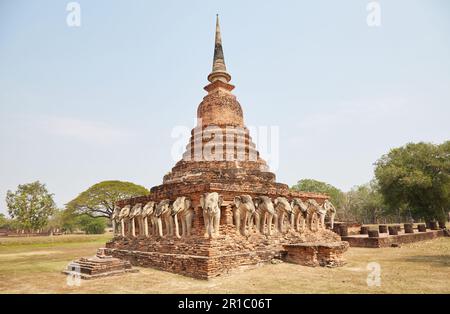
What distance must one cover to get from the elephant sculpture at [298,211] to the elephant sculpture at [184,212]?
491 cm

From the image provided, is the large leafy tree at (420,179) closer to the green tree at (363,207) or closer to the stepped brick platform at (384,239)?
the stepped brick platform at (384,239)

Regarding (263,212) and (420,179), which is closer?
(263,212)

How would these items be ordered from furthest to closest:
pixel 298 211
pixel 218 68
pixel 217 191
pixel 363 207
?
pixel 363 207 → pixel 218 68 → pixel 298 211 → pixel 217 191

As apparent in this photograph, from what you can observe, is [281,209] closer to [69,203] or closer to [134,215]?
[134,215]

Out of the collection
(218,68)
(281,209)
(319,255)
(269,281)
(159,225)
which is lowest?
(269,281)

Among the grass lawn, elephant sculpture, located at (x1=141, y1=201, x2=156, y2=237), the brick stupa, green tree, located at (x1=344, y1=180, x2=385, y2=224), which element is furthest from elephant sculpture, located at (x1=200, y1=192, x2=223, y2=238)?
green tree, located at (x1=344, y1=180, x2=385, y2=224)

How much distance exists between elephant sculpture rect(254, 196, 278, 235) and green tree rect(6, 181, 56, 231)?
137 ft

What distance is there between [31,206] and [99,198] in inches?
463

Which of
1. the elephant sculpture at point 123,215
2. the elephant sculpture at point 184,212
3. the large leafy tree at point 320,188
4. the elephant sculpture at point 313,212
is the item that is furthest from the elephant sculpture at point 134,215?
the large leafy tree at point 320,188

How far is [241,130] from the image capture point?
1550cm

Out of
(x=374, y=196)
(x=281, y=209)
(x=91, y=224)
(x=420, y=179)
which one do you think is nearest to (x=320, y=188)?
(x=374, y=196)

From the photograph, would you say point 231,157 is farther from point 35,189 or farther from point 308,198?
point 35,189

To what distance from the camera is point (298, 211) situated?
1329 centimetres

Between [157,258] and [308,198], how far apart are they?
785 cm
